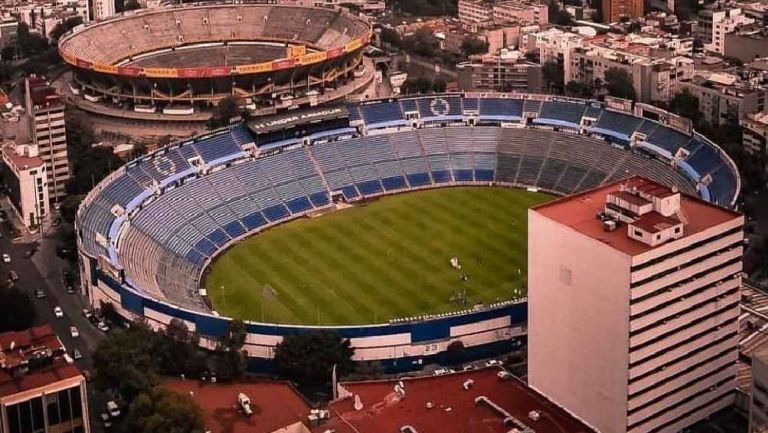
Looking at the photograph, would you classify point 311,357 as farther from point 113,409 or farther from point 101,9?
point 101,9

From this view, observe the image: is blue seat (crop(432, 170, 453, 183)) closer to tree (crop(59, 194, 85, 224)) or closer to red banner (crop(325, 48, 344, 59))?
red banner (crop(325, 48, 344, 59))

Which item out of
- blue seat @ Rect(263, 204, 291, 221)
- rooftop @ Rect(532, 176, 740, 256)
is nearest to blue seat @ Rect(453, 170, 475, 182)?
blue seat @ Rect(263, 204, 291, 221)

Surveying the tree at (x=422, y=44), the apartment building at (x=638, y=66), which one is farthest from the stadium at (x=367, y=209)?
the tree at (x=422, y=44)

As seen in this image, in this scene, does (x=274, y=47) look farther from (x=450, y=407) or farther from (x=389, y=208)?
(x=450, y=407)

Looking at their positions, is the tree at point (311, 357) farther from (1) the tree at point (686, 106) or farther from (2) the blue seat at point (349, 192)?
(1) the tree at point (686, 106)

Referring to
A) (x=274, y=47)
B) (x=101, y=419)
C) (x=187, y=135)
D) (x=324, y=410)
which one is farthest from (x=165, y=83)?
(x=324, y=410)

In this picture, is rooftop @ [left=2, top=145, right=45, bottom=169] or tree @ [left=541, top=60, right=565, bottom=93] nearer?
rooftop @ [left=2, top=145, right=45, bottom=169]

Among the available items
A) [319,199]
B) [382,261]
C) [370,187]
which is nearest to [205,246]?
[319,199]
